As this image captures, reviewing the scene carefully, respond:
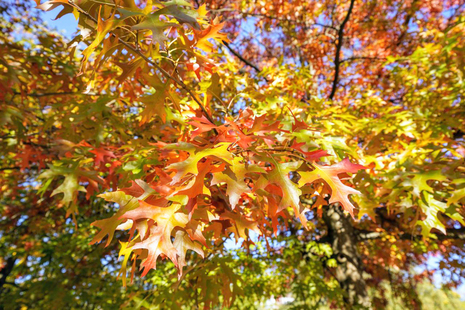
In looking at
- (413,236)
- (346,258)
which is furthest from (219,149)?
(413,236)

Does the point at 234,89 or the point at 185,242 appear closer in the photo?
the point at 185,242

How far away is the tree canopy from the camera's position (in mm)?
1203

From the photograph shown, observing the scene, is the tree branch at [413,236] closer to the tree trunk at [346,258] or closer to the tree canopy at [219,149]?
the tree canopy at [219,149]

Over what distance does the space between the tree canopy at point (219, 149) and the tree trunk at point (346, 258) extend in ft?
0.10

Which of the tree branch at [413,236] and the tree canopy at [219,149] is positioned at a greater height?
the tree canopy at [219,149]

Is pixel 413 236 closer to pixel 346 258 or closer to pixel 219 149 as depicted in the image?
pixel 346 258

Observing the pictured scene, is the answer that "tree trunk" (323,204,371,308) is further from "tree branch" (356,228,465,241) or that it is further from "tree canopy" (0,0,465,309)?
"tree branch" (356,228,465,241)

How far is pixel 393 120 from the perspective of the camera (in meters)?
2.98

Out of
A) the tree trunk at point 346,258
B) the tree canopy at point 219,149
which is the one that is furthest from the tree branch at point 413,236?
the tree trunk at point 346,258

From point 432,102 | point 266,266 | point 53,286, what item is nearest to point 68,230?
point 53,286

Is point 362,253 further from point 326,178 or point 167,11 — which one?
point 167,11

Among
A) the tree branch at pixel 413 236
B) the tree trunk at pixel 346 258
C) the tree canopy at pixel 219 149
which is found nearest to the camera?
the tree canopy at pixel 219 149

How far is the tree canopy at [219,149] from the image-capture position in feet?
3.95

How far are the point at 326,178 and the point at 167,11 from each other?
969 mm
